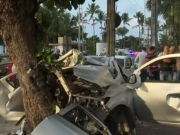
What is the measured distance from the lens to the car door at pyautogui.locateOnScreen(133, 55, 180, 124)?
20.8ft

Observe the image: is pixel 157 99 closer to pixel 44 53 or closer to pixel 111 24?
pixel 44 53

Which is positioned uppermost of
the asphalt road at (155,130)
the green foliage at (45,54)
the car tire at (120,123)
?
the green foliage at (45,54)

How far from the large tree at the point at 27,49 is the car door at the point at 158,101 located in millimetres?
1711

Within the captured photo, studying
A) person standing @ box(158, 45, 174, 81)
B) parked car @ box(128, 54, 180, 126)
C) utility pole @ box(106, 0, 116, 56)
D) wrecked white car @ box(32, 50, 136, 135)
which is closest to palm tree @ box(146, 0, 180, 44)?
utility pole @ box(106, 0, 116, 56)

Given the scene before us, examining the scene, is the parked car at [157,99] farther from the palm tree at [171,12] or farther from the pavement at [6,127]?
the palm tree at [171,12]

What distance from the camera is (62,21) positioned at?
2950 inches

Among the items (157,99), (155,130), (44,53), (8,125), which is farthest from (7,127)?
(157,99)

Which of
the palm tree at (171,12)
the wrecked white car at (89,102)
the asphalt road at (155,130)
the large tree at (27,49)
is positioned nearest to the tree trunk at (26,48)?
the large tree at (27,49)

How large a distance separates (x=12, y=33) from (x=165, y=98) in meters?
2.68

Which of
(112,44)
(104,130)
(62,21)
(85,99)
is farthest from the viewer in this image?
(62,21)

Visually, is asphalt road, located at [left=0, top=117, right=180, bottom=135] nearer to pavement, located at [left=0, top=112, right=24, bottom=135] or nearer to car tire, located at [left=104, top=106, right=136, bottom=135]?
pavement, located at [left=0, top=112, right=24, bottom=135]

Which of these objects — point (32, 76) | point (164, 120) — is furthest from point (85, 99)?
point (164, 120)

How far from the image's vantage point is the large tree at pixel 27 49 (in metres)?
5.44

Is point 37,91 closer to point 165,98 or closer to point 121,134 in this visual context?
point 121,134
